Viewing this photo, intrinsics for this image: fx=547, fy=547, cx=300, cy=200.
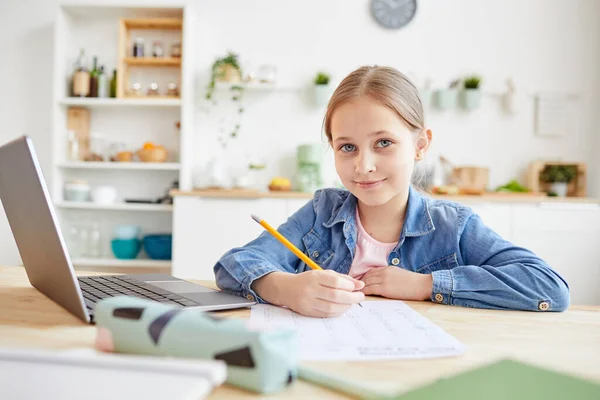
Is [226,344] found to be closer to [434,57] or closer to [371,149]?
[371,149]

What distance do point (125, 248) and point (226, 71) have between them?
1.36m

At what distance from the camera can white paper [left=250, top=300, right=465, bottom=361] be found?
24.4 inches

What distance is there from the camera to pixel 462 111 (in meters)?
3.87

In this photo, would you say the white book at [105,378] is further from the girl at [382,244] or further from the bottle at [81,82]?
the bottle at [81,82]

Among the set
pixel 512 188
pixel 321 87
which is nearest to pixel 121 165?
pixel 321 87

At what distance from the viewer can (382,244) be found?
4.18 feet

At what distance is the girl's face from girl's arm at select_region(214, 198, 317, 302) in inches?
7.5

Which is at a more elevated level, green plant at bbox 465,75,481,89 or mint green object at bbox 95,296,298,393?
green plant at bbox 465,75,481,89

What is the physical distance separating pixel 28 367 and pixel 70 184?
11.4ft

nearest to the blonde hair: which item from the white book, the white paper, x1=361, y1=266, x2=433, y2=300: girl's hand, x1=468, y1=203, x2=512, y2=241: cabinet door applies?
x1=361, y1=266, x2=433, y2=300: girl's hand

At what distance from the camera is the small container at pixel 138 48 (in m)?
3.68

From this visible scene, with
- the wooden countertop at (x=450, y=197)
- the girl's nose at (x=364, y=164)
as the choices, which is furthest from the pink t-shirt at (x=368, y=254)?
the wooden countertop at (x=450, y=197)

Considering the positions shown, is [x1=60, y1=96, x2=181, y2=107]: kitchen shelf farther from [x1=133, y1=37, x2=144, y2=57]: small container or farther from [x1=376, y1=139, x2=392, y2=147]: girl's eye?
[x1=376, y1=139, x2=392, y2=147]: girl's eye

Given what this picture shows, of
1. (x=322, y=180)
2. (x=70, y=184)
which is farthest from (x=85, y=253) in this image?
(x=322, y=180)
